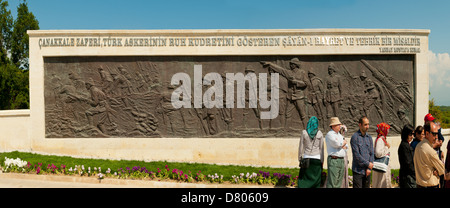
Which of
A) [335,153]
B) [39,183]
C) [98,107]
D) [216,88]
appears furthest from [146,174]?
[335,153]

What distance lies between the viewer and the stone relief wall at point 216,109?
1079 cm

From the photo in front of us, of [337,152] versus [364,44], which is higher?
[364,44]

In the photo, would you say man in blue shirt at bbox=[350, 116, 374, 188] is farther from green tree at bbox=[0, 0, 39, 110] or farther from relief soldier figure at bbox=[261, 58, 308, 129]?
green tree at bbox=[0, 0, 39, 110]

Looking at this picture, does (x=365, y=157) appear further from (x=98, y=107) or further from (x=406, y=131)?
(x=98, y=107)

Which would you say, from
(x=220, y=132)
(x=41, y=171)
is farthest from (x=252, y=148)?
(x=41, y=171)

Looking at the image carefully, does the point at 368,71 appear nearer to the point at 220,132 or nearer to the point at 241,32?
the point at 241,32

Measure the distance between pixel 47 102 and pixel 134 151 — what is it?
3622mm

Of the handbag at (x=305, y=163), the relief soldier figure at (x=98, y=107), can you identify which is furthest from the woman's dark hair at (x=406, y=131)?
the relief soldier figure at (x=98, y=107)

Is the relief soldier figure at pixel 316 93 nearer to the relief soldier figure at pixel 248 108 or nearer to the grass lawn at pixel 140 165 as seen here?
the relief soldier figure at pixel 248 108

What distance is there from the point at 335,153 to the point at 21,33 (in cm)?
2377

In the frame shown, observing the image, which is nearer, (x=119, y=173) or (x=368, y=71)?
(x=119, y=173)

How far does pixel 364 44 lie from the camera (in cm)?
1088

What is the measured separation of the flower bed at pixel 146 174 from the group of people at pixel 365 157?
1845 mm
